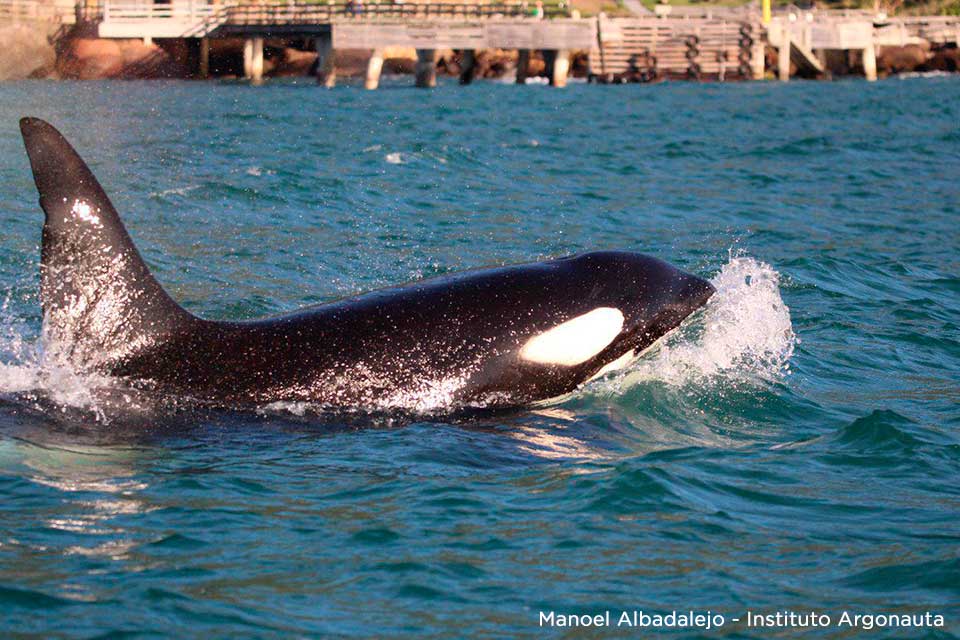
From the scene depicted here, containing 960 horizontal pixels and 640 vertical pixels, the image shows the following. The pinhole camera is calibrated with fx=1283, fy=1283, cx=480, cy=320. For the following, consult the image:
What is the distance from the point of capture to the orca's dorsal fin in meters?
6.67

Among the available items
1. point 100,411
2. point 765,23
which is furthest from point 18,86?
point 100,411

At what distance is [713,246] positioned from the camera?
1542 centimetres

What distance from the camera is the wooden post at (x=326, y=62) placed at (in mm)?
50344

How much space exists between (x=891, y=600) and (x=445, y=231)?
10.8m

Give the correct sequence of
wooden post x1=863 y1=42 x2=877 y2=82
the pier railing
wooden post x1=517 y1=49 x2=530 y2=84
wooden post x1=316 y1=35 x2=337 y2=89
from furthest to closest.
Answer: wooden post x1=863 y1=42 x2=877 y2=82, wooden post x1=517 y1=49 x2=530 y2=84, the pier railing, wooden post x1=316 y1=35 x2=337 y2=89

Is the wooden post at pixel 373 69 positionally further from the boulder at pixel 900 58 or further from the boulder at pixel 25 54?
A: the boulder at pixel 900 58

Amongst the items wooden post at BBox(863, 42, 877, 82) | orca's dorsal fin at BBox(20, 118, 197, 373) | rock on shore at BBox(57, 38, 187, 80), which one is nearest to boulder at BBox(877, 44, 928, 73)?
wooden post at BBox(863, 42, 877, 82)

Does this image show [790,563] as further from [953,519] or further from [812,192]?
[812,192]

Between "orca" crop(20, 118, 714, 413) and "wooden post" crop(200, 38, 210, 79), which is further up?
"wooden post" crop(200, 38, 210, 79)

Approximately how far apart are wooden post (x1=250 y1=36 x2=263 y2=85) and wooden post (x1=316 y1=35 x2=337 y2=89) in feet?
9.67

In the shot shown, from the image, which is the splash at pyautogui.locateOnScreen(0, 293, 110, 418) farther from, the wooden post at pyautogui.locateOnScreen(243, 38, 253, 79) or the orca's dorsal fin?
the wooden post at pyautogui.locateOnScreen(243, 38, 253, 79)

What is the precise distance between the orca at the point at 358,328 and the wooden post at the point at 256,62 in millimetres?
46258

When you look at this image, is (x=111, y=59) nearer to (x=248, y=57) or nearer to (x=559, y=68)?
(x=248, y=57)

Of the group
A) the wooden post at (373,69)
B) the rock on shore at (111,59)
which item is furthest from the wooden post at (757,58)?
the rock on shore at (111,59)
